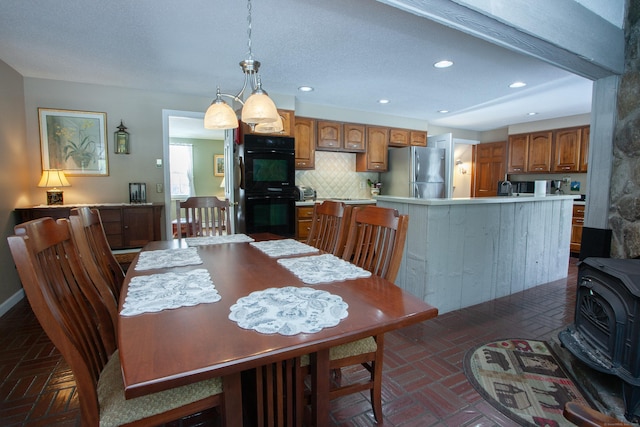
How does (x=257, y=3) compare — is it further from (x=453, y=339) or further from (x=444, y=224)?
(x=453, y=339)

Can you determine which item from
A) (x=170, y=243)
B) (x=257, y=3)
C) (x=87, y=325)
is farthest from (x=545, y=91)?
(x=87, y=325)

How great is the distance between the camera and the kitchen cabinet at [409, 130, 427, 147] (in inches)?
222

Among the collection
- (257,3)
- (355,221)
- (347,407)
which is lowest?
(347,407)

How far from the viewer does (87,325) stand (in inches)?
44.9

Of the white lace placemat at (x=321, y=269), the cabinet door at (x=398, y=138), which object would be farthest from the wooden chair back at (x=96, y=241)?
the cabinet door at (x=398, y=138)

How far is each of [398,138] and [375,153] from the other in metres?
0.57

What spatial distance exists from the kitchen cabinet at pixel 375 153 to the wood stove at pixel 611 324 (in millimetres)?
3508

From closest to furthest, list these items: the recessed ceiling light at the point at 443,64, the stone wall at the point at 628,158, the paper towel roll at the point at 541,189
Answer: the stone wall at the point at 628,158 < the recessed ceiling light at the point at 443,64 < the paper towel roll at the point at 541,189

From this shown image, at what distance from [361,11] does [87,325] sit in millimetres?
2345

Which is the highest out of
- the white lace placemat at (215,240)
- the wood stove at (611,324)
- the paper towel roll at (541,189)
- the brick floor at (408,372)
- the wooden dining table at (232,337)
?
the paper towel roll at (541,189)

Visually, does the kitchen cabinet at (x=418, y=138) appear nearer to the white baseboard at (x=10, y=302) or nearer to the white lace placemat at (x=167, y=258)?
the white lace placemat at (x=167, y=258)

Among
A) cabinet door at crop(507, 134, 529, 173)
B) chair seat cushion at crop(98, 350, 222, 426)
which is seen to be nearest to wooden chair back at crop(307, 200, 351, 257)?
chair seat cushion at crop(98, 350, 222, 426)

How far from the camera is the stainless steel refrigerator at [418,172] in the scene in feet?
16.6

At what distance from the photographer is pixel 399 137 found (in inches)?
217
